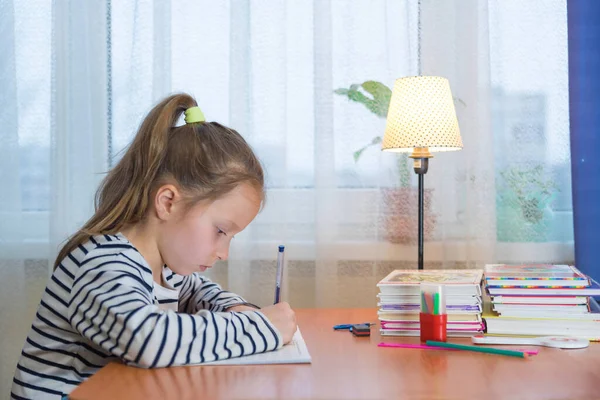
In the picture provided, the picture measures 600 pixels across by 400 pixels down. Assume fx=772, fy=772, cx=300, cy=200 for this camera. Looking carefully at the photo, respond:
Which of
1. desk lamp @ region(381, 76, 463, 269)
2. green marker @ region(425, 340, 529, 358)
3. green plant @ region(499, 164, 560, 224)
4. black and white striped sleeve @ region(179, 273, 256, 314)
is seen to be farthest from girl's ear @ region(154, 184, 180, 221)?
green plant @ region(499, 164, 560, 224)

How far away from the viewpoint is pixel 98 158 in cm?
228

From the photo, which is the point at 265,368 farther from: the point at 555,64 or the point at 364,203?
the point at 555,64

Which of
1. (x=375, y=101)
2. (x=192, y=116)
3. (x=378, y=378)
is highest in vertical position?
(x=375, y=101)

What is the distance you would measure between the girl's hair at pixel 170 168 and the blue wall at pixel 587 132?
42.9 inches

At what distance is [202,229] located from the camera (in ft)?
4.23

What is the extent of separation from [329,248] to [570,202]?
68 cm

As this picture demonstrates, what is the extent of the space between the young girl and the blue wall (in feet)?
3.48

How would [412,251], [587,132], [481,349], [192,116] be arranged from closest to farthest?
[481,349] → [192,116] → [587,132] → [412,251]

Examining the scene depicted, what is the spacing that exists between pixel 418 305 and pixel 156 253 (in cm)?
45

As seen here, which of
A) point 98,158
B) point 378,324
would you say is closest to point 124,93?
point 98,158

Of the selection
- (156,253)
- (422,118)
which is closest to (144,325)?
(156,253)

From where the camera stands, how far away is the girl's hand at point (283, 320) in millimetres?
1151

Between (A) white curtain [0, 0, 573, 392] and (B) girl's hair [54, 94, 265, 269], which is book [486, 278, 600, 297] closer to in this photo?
(B) girl's hair [54, 94, 265, 269]

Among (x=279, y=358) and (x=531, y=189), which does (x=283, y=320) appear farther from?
(x=531, y=189)
